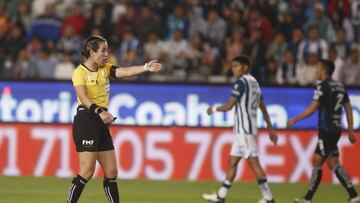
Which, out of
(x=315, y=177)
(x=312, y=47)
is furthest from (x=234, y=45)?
(x=315, y=177)

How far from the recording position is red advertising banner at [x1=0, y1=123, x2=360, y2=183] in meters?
17.3

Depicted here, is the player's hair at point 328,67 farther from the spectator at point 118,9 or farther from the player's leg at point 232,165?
the spectator at point 118,9

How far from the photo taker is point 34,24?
2103 centimetres

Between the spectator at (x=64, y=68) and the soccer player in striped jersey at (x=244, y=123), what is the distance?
669cm

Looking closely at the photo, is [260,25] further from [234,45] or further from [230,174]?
[230,174]

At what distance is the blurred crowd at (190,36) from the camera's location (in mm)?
19656

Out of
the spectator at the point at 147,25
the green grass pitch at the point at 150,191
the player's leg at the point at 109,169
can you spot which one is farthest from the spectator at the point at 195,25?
the player's leg at the point at 109,169

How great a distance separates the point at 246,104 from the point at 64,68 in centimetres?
697

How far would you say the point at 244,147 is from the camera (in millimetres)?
13320

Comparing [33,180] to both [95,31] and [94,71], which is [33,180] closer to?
[95,31]

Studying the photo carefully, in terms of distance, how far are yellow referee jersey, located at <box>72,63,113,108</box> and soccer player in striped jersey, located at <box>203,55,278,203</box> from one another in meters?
2.67

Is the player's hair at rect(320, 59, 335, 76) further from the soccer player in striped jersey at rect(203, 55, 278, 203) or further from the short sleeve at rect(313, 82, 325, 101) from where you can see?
the soccer player in striped jersey at rect(203, 55, 278, 203)

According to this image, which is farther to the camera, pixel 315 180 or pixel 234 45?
pixel 234 45

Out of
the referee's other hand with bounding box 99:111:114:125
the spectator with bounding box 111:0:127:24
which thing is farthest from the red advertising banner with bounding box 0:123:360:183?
the referee's other hand with bounding box 99:111:114:125
